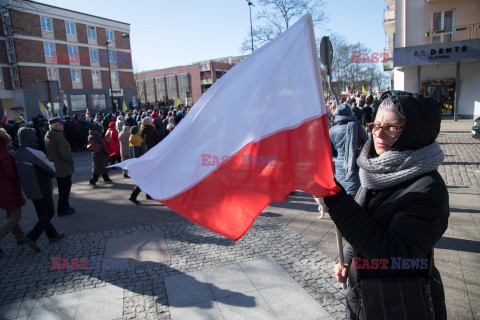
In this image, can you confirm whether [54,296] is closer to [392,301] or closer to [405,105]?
[392,301]

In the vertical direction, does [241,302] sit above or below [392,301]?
below

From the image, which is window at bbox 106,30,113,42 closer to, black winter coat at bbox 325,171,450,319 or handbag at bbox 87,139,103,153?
handbag at bbox 87,139,103,153

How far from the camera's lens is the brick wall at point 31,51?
3609 centimetres

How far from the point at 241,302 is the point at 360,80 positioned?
60202 millimetres

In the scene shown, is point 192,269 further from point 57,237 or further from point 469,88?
point 469,88

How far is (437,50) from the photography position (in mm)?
19094

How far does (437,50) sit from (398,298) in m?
22.2

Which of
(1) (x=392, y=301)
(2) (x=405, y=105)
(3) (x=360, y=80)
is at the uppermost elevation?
(3) (x=360, y=80)

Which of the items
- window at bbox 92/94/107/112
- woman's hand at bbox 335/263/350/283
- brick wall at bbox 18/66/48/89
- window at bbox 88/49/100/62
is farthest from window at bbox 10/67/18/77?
woman's hand at bbox 335/263/350/283

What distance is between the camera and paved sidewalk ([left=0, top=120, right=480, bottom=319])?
336 cm

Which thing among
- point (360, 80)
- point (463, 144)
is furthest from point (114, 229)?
point (360, 80)

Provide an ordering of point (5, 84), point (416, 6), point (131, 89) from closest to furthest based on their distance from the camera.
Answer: point (416, 6) < point (5, 84) < point (131, 89)

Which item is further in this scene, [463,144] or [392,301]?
[463,144]

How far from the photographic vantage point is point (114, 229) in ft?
19.4
